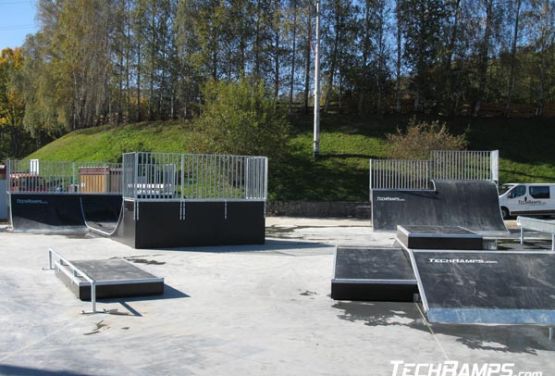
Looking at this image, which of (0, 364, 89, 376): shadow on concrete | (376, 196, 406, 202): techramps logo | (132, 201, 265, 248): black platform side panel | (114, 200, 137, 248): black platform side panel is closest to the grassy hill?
(376, 196, 406, 202): techramps logo

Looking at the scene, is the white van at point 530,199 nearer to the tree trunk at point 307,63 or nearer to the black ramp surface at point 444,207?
the black ramp surface at point 444,207

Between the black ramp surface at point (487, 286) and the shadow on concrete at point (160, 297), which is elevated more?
the black ramp surface at point (487, 286)

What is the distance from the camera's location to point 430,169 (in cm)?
2455

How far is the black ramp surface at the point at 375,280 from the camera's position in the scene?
9.32 m

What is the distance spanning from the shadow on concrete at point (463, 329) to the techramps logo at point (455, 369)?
0.63 metres

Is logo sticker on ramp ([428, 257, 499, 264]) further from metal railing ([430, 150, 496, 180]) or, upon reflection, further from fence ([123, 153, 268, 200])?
metal railing ([430, 150, 496, 180])

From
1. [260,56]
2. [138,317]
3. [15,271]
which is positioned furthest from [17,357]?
[260,56]

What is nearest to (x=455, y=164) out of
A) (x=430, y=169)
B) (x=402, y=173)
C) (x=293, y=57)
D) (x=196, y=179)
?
(x=430, y=169)

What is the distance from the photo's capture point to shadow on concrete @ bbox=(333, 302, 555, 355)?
6.88 meters

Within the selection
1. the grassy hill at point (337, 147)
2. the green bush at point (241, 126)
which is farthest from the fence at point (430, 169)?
the green bush at point (241, 126)

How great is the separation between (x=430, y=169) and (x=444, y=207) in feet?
10.3

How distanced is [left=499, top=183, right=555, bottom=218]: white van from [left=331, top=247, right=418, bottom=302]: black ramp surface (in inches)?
784

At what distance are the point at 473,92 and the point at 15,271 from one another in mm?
38168

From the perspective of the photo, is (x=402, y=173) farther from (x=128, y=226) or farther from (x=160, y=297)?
(x=160, y=297)
